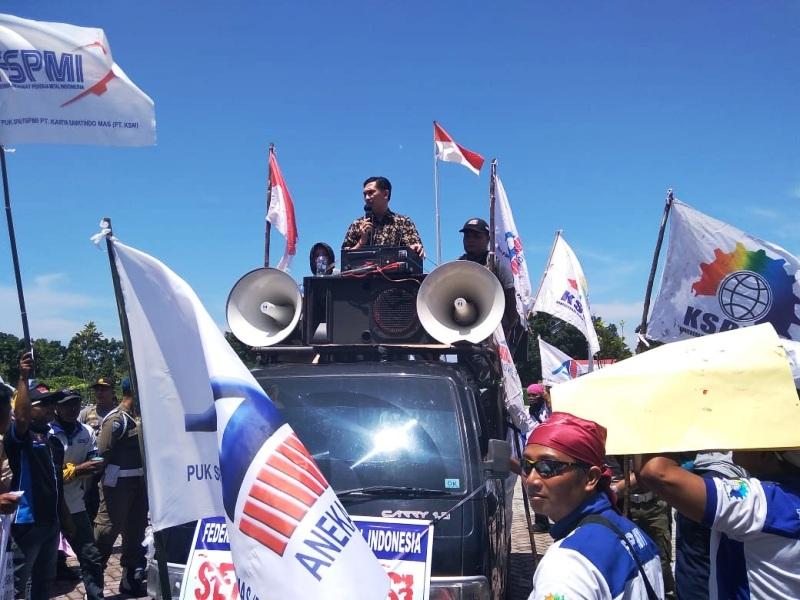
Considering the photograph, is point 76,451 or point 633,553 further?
point 76,451

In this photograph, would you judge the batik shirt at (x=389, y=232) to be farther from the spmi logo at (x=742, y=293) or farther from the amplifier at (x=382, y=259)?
the spmi logo at (x=742, y=293)

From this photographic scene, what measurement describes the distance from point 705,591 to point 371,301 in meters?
2.97

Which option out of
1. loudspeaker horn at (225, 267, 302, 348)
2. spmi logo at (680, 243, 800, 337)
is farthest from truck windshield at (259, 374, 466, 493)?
spmi logo at (680, 243, 800, 337)

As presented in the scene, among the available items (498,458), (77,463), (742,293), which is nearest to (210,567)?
(498,458)

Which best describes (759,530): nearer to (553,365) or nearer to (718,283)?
(718,283)

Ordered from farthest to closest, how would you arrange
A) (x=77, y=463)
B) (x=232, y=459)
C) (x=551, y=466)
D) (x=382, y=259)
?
1. (x=77, y=463)
2. (x=382, y=259)
3. (x=232, y=459)
4. (x=551, y=466)

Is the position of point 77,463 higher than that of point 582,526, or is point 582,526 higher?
point 582,526

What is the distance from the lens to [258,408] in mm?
2457

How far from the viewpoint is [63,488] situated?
18.7ft

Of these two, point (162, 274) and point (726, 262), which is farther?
point (726, 262)

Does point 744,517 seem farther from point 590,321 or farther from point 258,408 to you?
point 590,321

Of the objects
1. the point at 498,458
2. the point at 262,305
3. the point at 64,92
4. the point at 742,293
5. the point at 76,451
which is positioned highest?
the point at 64,92

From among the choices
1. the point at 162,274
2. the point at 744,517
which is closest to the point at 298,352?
the point at 162,274

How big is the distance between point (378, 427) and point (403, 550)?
826 millimetres
